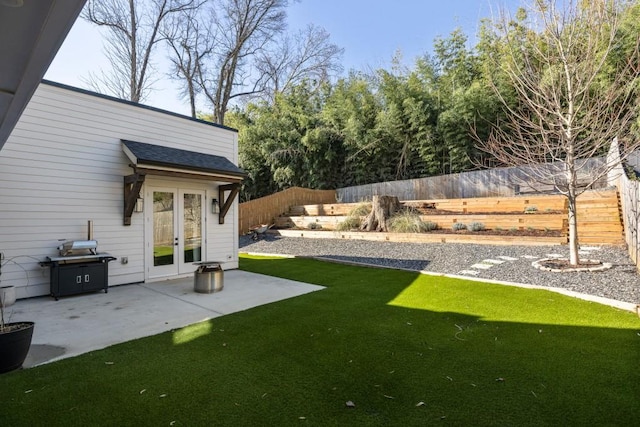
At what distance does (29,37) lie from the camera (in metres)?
1.46

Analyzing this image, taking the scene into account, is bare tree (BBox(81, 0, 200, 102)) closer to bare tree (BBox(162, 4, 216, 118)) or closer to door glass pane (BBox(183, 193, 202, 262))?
bare tree (BBox(162, 4, 216, 118))

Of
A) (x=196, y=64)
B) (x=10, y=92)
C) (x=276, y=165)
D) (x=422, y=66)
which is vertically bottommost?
(x=10, y=92)

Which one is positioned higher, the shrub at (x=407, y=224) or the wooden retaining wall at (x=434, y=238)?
the shrub at (x=407, y=224)

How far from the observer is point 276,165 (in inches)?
628

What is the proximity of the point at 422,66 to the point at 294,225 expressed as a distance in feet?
27.9

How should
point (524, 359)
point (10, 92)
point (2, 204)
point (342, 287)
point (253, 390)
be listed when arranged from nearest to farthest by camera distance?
point (10, 92) < point (253, 390) < point (524, 359) < point (2, 204) < point (342, 287)

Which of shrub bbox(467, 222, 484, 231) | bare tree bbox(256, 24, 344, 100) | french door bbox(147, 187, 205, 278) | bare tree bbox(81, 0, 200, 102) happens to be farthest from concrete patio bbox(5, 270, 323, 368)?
bare tree bbox(256, 24, 344, 100)

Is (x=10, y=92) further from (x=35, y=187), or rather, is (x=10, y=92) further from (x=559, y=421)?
(x=559, y=421)

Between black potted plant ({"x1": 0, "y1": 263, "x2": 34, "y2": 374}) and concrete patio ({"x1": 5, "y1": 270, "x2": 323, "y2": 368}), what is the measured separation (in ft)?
0.47

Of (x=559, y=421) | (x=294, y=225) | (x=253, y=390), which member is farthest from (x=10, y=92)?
(x=294, y=225)

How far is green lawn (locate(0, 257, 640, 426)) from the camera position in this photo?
1.89 m

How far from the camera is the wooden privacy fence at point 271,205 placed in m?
12.7

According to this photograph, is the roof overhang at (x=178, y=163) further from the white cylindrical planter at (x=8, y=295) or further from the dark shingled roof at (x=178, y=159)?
the white cylindrical planter at (x=8, y=295)

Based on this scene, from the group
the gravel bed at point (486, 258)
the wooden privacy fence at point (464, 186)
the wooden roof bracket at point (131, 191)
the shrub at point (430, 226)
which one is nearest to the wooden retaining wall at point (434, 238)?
the gravel bed at point (486, 258)
